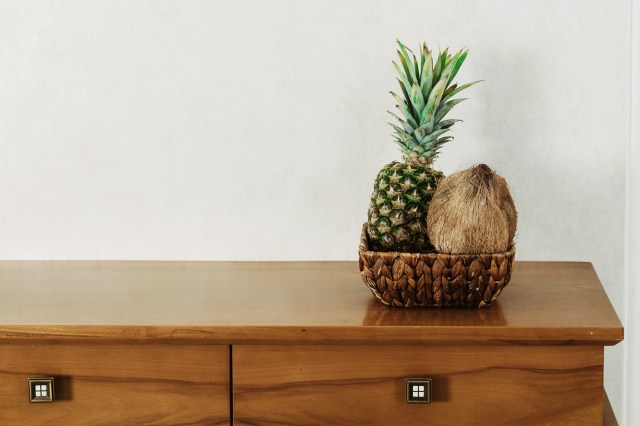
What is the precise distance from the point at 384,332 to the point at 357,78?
2.17ft

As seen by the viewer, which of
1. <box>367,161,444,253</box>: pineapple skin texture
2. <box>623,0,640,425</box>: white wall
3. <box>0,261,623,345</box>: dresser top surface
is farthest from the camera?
<box>623,0,640,425</box>: white wall

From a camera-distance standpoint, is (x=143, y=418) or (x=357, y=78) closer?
(x=143, y=418)

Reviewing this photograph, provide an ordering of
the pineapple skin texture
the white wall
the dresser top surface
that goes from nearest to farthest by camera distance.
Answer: the dresser top surface, the pineapple skin texture, the white wall

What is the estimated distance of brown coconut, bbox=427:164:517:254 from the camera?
4.32 feet

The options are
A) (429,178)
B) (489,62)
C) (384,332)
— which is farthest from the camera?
(489,62)

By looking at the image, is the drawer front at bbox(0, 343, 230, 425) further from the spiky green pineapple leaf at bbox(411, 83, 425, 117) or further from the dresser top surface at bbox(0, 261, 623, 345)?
the spiky green pineapple leaf at bbox(411, 83, 425, 117)

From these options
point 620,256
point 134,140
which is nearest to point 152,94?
point 134,140

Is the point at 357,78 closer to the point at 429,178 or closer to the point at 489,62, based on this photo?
the point at 489,62

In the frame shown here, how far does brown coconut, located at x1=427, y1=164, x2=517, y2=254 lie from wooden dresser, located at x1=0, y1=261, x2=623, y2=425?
0.37ft

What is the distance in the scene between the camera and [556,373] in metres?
1.26

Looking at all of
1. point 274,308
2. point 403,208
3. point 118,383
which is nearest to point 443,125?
point 403,208

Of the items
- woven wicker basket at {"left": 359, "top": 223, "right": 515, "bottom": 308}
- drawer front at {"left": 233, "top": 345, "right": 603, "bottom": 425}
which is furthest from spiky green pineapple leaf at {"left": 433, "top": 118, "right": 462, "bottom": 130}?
drawer front at {"left": 233, "top": 345, "right": 603, "bottom": 425}

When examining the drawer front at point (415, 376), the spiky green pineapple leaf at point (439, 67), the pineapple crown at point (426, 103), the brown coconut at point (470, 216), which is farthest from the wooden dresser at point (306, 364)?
the spiky green pineapple leaf at point (439, 67)

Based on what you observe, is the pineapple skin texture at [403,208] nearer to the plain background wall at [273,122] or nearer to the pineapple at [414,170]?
the pineapple at [414,170]
